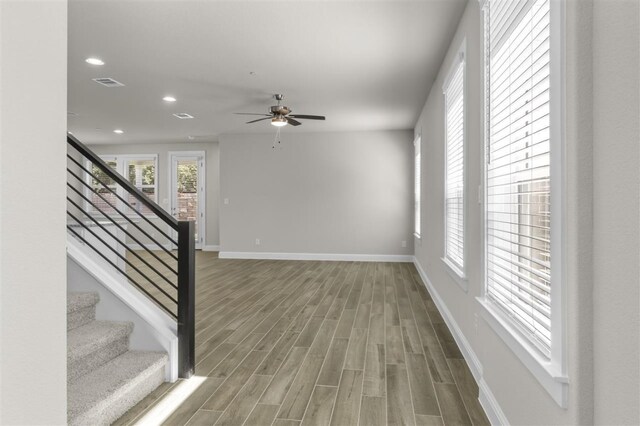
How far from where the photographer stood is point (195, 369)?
2.79 m

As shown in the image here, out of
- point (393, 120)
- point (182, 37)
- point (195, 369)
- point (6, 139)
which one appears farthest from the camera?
point (393, 120)

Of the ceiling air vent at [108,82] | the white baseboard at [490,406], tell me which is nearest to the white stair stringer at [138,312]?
the white baseboard at [490,406]

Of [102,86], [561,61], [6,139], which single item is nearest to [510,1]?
[561,61]

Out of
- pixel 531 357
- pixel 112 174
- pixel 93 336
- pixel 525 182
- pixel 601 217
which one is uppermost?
pixel 112 174

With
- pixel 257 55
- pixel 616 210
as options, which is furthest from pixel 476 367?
pixel 257 55

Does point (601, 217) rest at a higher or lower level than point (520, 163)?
lower

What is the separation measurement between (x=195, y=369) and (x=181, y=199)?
799 centimetres

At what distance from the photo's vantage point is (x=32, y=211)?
0.92 meters

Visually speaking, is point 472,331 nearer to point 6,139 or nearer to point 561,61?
point 561,61

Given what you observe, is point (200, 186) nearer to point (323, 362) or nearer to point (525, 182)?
point (323, 362)

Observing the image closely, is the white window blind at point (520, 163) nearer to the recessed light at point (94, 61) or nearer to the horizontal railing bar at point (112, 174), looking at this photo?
the horizontal railing bar at point (112, 174)

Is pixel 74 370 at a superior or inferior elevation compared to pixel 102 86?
inferior

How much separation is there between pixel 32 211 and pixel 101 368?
5.82 ft

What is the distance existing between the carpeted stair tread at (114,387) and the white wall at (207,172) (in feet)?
25.2
